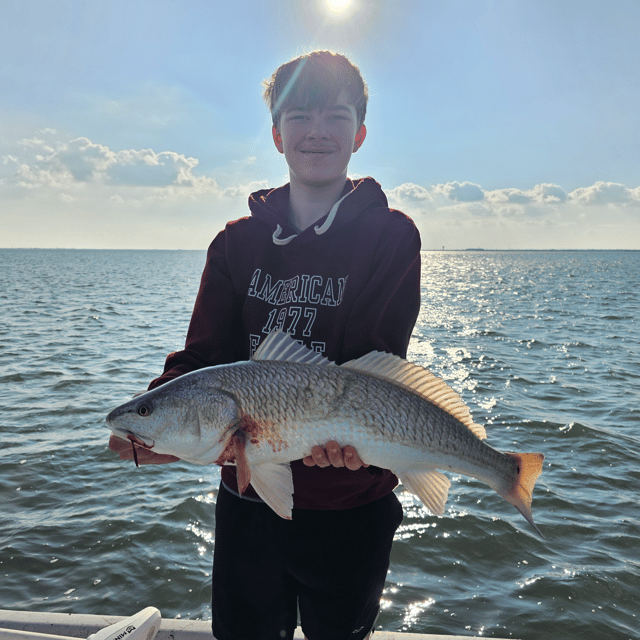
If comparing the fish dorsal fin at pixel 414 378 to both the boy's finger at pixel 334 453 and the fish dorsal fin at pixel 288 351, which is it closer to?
the fish dorsal fin at pixel 288 351

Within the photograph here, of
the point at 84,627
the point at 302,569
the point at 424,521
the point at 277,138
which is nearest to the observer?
the point at 302,569

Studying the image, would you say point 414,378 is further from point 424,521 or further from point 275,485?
point 424,521

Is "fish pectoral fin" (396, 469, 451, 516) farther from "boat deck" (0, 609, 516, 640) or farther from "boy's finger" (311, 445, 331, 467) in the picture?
"boat deck" (0, 609, 516, 640)

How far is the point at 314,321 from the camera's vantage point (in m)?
3.03

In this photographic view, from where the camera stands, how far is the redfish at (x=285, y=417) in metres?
2.64

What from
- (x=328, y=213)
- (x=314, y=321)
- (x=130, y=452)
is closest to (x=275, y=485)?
(x=130, y=452)

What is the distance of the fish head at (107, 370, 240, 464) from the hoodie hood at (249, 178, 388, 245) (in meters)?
1.08

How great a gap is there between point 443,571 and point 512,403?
643 centimetres

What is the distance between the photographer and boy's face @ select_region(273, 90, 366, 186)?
124 inches

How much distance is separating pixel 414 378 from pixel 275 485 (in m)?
0.93

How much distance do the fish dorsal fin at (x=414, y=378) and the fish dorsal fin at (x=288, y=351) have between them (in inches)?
6.3

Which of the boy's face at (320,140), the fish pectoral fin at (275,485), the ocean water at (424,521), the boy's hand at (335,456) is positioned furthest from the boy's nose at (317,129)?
the ocean water at (424,521)

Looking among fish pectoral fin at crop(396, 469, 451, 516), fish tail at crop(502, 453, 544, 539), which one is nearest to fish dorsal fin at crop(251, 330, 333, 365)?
fish pectoral fin at crop(396, 469, 451, 516)

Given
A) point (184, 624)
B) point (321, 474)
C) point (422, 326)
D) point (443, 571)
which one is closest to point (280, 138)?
point (321, 474)
